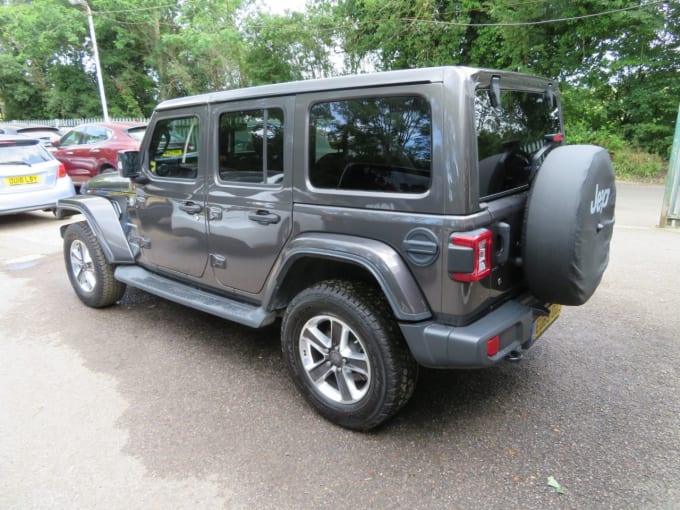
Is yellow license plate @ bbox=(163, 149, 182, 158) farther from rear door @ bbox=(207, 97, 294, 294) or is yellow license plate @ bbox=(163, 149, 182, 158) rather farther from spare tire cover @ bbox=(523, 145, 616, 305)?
spare tire cover @ bbox=(523, 145, 616, 305)

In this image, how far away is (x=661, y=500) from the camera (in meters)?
2.08

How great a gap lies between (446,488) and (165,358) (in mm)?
2307

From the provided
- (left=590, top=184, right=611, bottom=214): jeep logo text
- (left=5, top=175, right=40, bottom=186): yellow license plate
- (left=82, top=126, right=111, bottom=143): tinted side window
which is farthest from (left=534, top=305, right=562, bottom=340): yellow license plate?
(left=82, top=126, right=111, bottom=143): tinted side window

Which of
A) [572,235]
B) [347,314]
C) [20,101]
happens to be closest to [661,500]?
[572,235]

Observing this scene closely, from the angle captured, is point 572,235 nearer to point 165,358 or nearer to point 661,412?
point 661,412

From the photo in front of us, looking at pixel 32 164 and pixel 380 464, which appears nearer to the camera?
pixel 380 464

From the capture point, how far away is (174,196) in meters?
3.57

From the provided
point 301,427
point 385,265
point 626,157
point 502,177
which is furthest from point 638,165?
point 301,427

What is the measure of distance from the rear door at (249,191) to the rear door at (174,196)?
0.51ft

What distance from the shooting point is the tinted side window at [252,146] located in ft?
9.44

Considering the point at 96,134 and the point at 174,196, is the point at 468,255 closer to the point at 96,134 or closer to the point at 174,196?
the point at 174,196

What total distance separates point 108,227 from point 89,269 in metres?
0.58

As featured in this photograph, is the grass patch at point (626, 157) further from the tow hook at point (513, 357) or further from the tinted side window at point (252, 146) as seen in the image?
the tinted side window at point (252, 146)

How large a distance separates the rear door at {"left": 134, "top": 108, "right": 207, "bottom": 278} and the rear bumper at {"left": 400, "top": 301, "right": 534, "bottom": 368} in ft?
6.07
